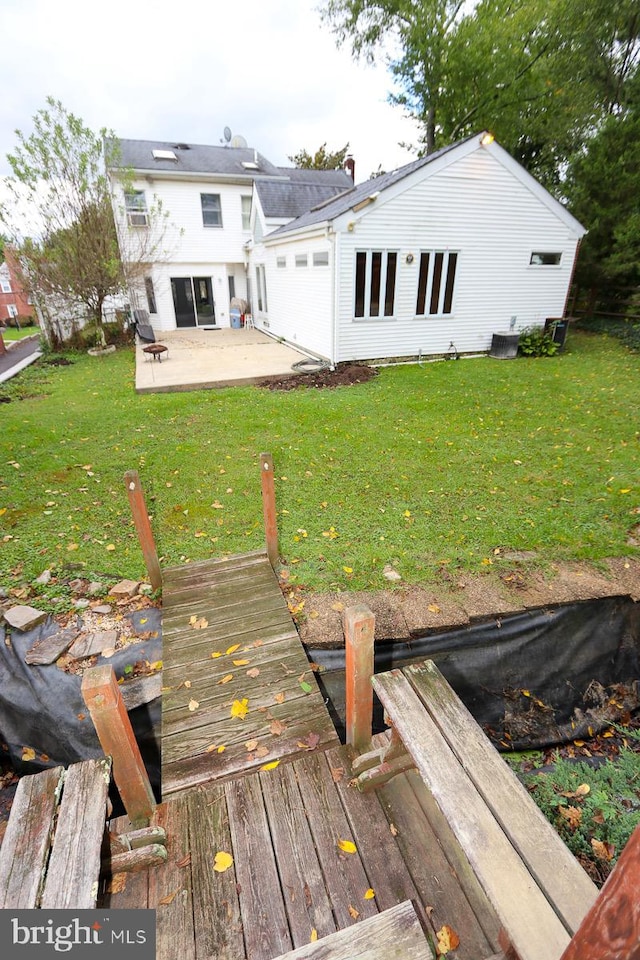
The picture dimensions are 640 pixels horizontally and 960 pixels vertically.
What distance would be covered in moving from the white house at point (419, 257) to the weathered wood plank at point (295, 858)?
32.8 feet

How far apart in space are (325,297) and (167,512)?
7.95 metres

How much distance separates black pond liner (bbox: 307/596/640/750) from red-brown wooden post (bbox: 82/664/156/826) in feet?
4.55

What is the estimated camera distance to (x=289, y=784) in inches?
85.2

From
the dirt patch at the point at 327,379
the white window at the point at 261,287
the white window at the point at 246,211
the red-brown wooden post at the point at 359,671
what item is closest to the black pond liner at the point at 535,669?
the red-brown wooden post at the point at 359,671

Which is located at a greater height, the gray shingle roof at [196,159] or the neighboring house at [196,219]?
the gray shingle roof at [196,159]

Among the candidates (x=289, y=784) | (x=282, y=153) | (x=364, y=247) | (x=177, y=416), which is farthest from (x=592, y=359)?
(x=282, y=153)

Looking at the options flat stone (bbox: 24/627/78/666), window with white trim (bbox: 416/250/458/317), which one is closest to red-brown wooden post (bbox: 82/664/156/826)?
flat stone (bbox: 24/627/78/666)

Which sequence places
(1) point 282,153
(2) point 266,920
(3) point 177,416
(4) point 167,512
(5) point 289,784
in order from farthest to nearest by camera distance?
1. (1) point 282,153
2. (3) point 177,416
3. (4) point 167,512
4. (5) point 289,784
5. (2) point 266,920

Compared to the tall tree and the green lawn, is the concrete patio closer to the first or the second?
the green lawn

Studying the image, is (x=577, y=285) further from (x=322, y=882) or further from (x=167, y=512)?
(x=322, y=882)

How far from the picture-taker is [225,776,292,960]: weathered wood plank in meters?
1.64

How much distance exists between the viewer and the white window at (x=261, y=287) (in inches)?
631

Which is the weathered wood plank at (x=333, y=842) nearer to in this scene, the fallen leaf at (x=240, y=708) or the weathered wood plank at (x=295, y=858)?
the weathered wood plank at (x=295, y=858)

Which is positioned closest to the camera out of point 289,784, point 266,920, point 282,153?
point 266,920
